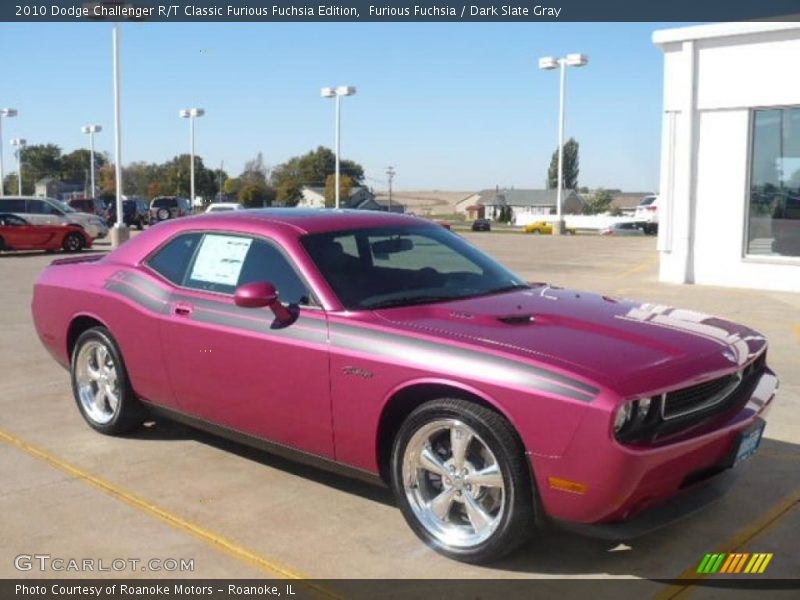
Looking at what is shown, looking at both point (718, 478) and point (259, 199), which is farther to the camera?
point (259, 199)

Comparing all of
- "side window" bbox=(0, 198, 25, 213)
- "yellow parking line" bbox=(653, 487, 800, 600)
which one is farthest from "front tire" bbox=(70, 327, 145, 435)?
"side window" bbox=(0, 198, 25, 213)

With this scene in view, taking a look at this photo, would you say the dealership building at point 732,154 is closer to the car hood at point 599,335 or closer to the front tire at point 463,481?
the car hood at point 599,335

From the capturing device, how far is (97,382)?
566 centimetres

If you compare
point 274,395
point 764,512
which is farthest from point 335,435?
point 764,512

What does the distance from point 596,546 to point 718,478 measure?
2.07ft

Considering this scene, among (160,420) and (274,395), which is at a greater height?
(274,395)

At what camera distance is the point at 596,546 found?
12.7ft

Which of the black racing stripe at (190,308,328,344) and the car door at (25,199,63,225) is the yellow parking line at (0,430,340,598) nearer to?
the black racing stripe at (190,308,328,344)

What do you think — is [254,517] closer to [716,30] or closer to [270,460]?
[270,460]

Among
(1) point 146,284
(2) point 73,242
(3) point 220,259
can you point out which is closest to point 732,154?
(3) point 220,259

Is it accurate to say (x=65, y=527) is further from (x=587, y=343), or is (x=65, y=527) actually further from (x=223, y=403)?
(x=587, y=343)

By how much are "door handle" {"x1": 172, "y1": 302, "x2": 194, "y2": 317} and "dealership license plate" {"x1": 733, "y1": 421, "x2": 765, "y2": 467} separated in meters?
2.96

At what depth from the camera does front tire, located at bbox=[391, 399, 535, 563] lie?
3.47m

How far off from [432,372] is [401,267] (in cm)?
116
